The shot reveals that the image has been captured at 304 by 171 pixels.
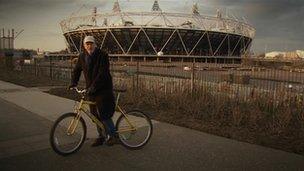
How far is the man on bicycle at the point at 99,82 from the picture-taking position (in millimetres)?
7246

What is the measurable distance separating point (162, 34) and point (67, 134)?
75293 millimetres

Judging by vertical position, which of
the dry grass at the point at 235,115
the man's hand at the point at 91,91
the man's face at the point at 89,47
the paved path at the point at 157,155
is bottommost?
the paved path at the point at 157,155

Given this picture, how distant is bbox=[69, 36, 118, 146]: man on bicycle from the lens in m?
7.25

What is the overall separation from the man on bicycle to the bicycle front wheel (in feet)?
Result: 0.78

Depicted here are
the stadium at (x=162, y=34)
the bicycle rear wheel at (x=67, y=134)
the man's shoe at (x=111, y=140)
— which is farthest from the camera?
the stadium at (x=162, y=34)

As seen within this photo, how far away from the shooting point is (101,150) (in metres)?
7.53

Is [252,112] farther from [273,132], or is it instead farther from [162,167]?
[162,167]

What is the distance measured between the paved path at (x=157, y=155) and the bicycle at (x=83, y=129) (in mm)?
162

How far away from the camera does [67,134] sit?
7242 mm

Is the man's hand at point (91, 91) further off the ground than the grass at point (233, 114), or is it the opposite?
the man's hand at point (91, 91)

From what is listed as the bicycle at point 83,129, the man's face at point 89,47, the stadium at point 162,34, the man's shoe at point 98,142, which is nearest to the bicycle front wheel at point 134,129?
the bicycle at point 83,129

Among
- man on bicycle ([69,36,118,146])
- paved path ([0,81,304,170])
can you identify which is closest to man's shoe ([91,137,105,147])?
paved path ([0,81,304,170])

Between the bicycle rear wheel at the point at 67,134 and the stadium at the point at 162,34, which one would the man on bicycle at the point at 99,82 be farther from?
the stadium at the point at 162,34

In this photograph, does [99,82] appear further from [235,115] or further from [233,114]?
[233,114]
